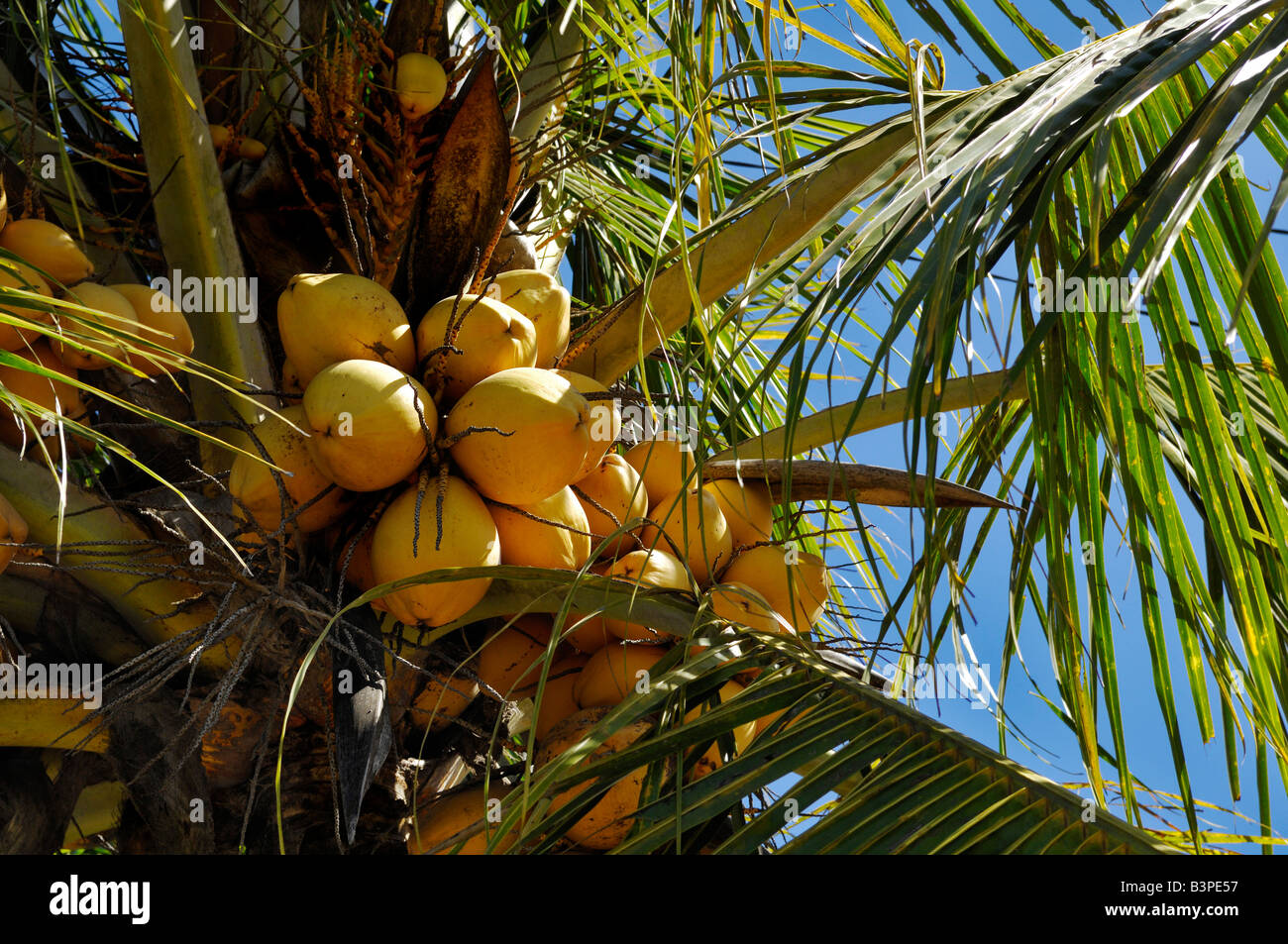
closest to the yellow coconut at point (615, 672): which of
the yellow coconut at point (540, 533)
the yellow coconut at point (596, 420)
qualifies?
the yellow coconut at point (540, 533)

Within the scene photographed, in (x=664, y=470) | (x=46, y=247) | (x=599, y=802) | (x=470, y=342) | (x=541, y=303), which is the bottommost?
(x=599, y=802)

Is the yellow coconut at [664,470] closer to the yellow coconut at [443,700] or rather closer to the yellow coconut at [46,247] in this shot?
the yellow coconut at [443,700]

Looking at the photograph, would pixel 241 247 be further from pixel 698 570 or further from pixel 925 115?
pixel 925 115

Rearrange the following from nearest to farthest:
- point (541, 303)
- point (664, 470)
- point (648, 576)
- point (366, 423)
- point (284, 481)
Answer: point (366, 423) → point (284, 481) → point (648, 576) → point (541, 303) → point (664, 470)

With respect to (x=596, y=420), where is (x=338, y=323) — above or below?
above

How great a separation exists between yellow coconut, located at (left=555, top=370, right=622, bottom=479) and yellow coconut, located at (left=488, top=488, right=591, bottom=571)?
2.4 inches

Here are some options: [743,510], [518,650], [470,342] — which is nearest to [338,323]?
[470,342]

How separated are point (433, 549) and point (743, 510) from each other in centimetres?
56

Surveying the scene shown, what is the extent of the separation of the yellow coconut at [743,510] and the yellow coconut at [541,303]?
1.05ft

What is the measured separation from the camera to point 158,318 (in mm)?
1637

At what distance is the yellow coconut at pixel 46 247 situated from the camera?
1.64 meters

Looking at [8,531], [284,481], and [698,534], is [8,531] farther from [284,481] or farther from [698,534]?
[698,534]

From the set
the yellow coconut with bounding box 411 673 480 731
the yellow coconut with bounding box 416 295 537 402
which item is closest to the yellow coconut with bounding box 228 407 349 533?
the yellow coconut with bounding box 416 295 537 402
